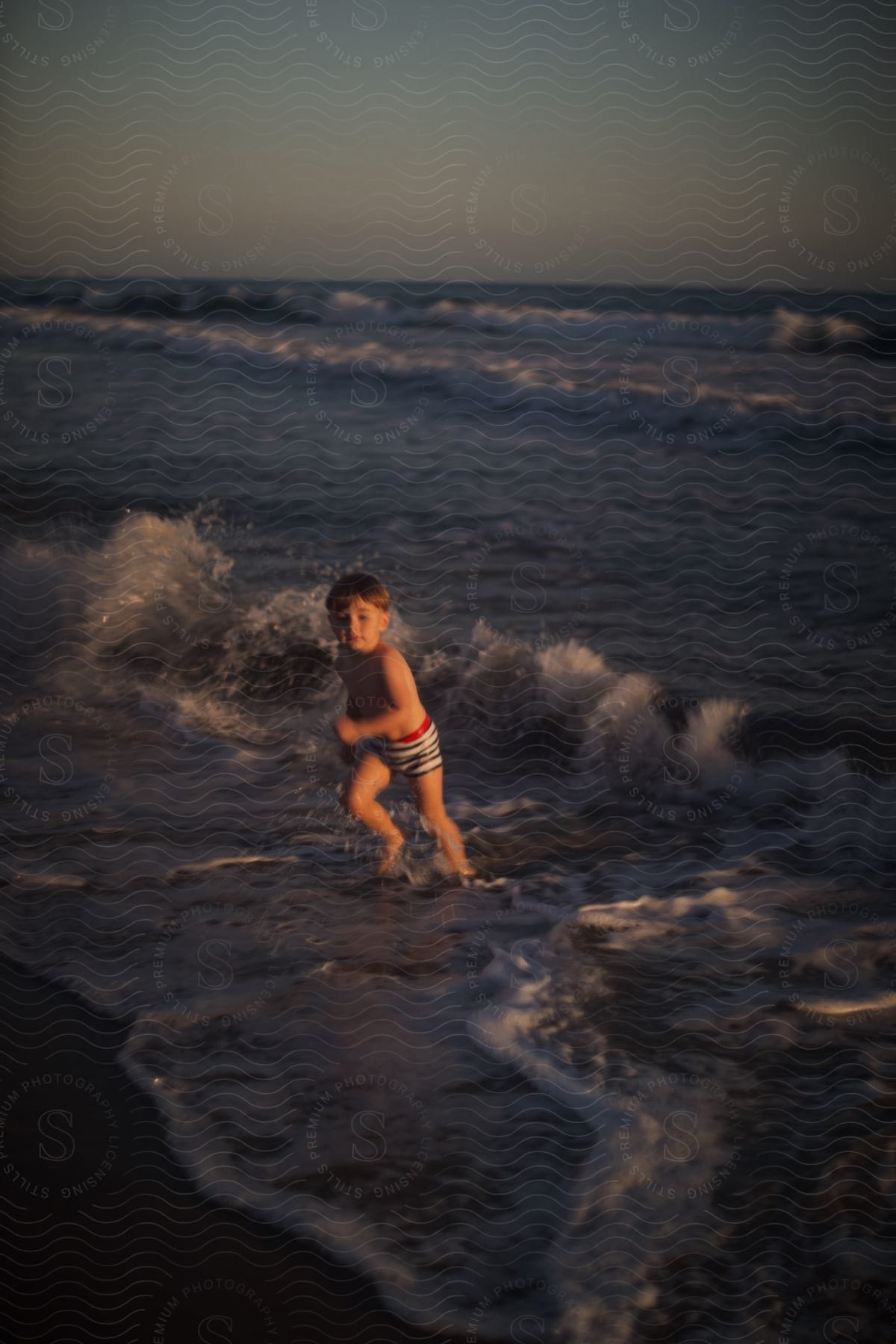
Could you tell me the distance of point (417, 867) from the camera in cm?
196

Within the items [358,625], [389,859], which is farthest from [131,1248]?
[358,625]

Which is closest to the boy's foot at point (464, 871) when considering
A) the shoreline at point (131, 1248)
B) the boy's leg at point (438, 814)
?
the boy's leg at point (438, 814)

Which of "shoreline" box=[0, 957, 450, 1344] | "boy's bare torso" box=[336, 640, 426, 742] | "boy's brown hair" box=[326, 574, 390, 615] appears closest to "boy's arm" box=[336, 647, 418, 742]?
"boy's bare torso" box=[336, 640, 426, 742]

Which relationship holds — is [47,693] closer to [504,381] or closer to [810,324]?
[504,381]

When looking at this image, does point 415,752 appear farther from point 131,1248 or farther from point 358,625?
point 131,1248

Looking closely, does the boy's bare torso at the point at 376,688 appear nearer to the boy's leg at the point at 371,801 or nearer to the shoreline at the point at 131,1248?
the boy's leg at the point at 371,801

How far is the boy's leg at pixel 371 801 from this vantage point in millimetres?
1942

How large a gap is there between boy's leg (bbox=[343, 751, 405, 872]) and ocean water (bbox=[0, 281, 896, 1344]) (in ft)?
0.19

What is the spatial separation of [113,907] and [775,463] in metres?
2.24

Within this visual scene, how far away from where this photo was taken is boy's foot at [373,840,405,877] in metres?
1.94

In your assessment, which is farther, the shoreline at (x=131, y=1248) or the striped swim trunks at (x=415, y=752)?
the striped swim trunks at (x=415, y=752)

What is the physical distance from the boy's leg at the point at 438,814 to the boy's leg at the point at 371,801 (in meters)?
0.07

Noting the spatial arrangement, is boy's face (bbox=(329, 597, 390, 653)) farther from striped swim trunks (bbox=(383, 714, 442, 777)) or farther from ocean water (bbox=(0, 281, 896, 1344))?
ocean water (bbox=(0, 281, 896, 1344))

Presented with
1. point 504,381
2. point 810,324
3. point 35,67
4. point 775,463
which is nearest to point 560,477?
point 504,381
